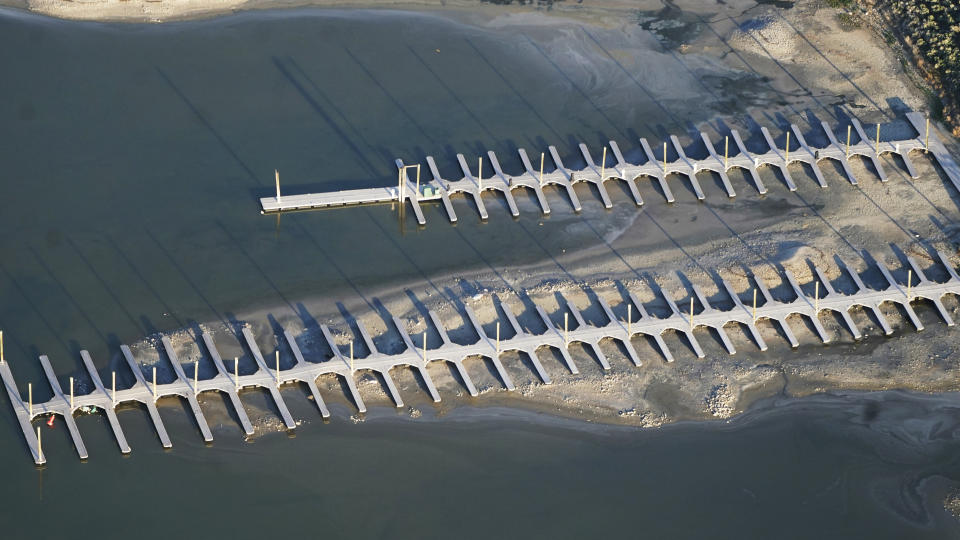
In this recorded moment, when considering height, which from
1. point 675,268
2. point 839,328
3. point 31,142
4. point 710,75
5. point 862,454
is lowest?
point 862,454

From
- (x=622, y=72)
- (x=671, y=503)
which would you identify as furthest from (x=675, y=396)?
(x=622, y=72)

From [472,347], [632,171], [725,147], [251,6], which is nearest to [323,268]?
[472,347]

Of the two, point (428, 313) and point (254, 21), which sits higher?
point (254, 21)

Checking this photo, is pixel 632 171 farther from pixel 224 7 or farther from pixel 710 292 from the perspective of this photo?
pixel 224 7

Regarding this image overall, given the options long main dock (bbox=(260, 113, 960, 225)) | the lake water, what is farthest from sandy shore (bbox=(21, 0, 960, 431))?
the lake water

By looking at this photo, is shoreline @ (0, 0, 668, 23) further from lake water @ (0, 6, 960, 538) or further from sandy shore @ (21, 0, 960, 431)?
sandy shore @ (21, 0, 960, 431)

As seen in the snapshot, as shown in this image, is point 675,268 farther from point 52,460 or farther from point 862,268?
point 52,460
